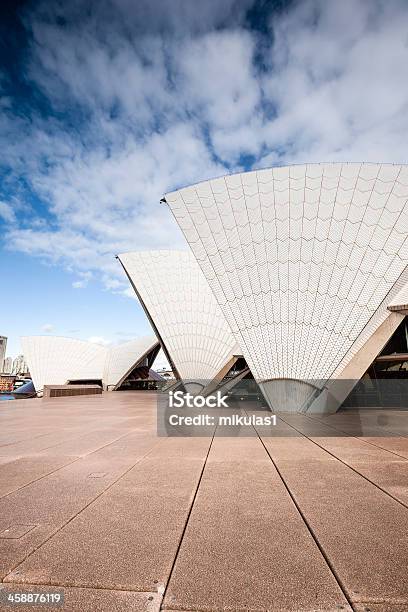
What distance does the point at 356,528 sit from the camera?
267 cm

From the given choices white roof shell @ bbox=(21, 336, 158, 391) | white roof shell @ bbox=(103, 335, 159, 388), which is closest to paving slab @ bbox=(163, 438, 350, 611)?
white roof shell @ bbox=(103, 335, 159, 388)

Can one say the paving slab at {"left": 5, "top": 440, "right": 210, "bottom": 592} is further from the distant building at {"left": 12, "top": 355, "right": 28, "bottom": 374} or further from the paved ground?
the distant building at {"left": 12, "top": 355, "right": 28, "bottom": 374}

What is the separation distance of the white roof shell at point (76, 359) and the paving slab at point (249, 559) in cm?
3584

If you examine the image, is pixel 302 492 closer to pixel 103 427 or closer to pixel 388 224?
pixel 103 427

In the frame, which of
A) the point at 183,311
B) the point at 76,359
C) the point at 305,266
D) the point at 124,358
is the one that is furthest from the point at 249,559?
the point at 76,359

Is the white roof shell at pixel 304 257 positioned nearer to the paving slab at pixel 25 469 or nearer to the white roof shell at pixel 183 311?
the white roof shell at pixel 183 311

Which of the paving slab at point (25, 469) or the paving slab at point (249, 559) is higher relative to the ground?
the paving slab at point (25, 469)

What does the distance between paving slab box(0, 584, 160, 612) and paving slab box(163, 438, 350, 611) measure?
5.2 inches

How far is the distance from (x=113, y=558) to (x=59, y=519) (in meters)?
0.90

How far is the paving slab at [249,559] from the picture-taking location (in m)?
1.82

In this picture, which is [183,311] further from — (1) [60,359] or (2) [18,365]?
(2) [18,365]

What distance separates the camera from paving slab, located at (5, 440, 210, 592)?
6.60 feet

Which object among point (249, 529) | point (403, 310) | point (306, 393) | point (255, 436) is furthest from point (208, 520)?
point (403, 310)

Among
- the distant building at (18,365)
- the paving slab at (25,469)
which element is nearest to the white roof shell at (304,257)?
the paving slab at (25,469)
